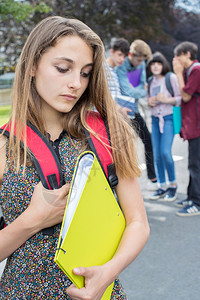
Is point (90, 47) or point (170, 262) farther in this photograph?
point (170, 262)

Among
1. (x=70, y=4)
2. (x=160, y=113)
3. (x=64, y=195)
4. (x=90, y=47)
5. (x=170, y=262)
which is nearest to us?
(x=64, y=195)

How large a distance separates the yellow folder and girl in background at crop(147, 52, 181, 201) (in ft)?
12.6

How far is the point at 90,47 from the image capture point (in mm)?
1251

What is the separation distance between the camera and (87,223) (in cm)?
100

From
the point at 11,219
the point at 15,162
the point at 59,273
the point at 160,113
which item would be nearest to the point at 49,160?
the point at 15,162

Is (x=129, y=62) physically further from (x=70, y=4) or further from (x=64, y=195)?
(x=70, y=4)

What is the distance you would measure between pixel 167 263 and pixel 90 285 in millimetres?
2478

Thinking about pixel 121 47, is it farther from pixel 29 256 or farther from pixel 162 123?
pixel 29 256

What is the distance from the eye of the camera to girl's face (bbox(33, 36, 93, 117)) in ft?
3.94

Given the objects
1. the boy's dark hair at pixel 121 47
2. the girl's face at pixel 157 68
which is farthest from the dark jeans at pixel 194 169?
the boy's dark hair at pixel 121 47

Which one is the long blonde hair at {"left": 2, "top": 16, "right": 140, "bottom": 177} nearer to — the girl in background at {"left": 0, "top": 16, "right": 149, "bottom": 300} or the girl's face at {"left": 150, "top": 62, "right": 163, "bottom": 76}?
the girl in background at {"left": 0, "top": 16, "right": 149, "bottom": 300}

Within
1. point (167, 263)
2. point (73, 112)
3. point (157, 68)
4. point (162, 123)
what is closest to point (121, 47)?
point (157, 68)

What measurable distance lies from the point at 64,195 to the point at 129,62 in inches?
162

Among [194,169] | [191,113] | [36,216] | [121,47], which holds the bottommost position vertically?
[194,169]
